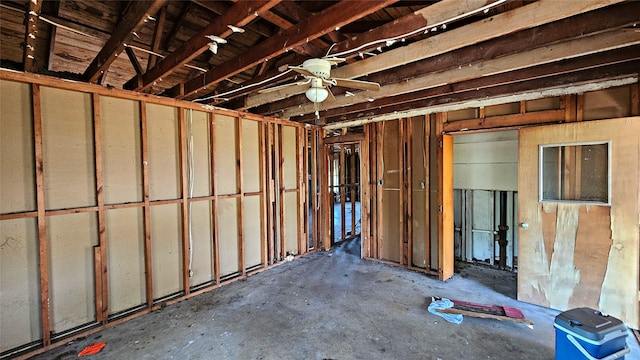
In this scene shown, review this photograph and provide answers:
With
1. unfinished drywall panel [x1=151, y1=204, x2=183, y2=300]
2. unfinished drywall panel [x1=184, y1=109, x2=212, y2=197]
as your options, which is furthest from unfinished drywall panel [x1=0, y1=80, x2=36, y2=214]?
unfinished drywall panel [x1=184, y1=109, x2=212, y2=197]

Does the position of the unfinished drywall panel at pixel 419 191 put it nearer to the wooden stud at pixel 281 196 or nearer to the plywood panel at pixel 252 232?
the wooden stud at pixel 281 196

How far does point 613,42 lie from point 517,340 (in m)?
2.56

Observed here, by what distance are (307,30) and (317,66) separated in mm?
280

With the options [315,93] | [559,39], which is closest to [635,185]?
[559,39]

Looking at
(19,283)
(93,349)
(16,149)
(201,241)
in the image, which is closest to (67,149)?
(16,149)

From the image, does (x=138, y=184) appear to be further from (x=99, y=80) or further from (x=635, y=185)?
(x=635, y=185)

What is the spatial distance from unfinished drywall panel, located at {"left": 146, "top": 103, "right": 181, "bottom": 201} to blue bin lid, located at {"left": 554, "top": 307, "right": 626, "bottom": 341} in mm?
3993

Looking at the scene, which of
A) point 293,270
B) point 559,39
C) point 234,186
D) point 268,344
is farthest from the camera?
point 293,270

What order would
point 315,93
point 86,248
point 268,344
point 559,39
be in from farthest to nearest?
point 86,248 → point 268,344 → point 315,93 → point 559,39

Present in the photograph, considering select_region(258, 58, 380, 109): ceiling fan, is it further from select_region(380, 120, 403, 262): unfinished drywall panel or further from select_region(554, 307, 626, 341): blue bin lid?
select_region(380, 120, 403, 262): unfinished drywall panel

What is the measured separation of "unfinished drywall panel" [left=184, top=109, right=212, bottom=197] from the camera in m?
3.63

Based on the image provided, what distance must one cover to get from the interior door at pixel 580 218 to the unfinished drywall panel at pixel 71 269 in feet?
15.6

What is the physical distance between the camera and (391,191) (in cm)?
480

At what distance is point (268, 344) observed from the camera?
2584mm
